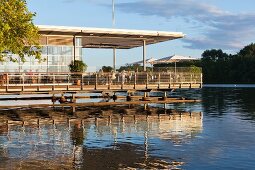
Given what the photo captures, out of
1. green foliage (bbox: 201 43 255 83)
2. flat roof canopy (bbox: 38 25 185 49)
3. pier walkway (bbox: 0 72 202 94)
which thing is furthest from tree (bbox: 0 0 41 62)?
green foliage (bbox: 201 43 255 83)

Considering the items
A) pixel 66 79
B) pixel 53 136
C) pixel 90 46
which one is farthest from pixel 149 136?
pixel 90 46

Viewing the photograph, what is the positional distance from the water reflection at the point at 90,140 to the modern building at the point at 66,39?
23.2 feet

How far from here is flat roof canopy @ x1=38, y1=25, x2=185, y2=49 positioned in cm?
3681

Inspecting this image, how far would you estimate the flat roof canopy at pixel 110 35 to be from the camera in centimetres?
3681

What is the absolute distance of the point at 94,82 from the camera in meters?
35.9

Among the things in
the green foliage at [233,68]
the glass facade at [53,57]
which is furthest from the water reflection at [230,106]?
the green foliage at [233,68]

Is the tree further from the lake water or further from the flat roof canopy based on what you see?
the flat roof canopy

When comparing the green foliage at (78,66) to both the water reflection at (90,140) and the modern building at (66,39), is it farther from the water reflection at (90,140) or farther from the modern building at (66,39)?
the water reflection at (90,140)

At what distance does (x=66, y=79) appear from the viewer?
35469mm

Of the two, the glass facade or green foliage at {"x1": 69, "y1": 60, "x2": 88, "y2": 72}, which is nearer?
green foliage at {"x1": 69, "y1": 60, "x2": 88, "y2": 72}

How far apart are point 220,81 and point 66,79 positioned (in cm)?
10356

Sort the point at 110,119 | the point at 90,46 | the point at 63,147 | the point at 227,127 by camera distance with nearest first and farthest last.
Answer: the point at 63,147, the point at 227,127, the point at 110,119, the point at 90,46

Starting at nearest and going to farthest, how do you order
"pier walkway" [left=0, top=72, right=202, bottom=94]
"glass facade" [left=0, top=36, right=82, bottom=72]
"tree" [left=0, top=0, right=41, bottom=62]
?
1. "tree" [left=0, top=0, right=41, bottom=62]
2. "pier walkway" [left=0, top=72, right=202, bottom=94]
3. "glass facade" [left=0, top=36, right=82, bottom=72]

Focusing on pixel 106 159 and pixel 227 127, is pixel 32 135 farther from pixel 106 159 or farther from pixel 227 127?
pixel 227 127
